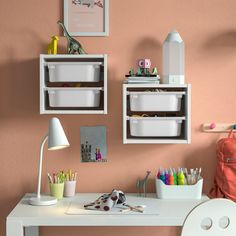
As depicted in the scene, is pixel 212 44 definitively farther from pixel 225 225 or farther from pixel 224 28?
pixel 225 225

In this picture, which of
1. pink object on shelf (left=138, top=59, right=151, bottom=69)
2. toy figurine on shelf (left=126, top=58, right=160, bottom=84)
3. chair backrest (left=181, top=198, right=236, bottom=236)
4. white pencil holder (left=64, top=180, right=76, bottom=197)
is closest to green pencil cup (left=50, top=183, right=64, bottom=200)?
white pencil holder (left=64, top=180, right=76, bottom=197)

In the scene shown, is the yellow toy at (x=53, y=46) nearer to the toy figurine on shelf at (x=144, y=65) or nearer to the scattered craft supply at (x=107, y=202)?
the toy figurine on shelf at (x=144, y=65)

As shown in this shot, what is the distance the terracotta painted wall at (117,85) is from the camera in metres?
3.04

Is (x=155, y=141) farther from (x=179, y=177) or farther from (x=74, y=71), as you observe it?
(x=74, y=71)

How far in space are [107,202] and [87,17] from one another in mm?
1077

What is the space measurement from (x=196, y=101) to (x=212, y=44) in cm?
34

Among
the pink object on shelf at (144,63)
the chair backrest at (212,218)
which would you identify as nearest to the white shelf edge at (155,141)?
the pink object on shelf at (144,63)

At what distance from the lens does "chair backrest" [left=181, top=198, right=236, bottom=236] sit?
218cm

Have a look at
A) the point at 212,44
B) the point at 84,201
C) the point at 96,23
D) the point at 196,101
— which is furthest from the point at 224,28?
the point at 84,201

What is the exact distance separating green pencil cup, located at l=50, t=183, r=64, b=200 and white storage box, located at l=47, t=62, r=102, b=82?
1.88 ft

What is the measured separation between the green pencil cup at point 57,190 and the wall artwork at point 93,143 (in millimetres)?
246

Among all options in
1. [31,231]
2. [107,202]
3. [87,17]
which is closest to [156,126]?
[107,202]

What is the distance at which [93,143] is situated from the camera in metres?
3.06

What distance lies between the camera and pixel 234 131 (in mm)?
3037
